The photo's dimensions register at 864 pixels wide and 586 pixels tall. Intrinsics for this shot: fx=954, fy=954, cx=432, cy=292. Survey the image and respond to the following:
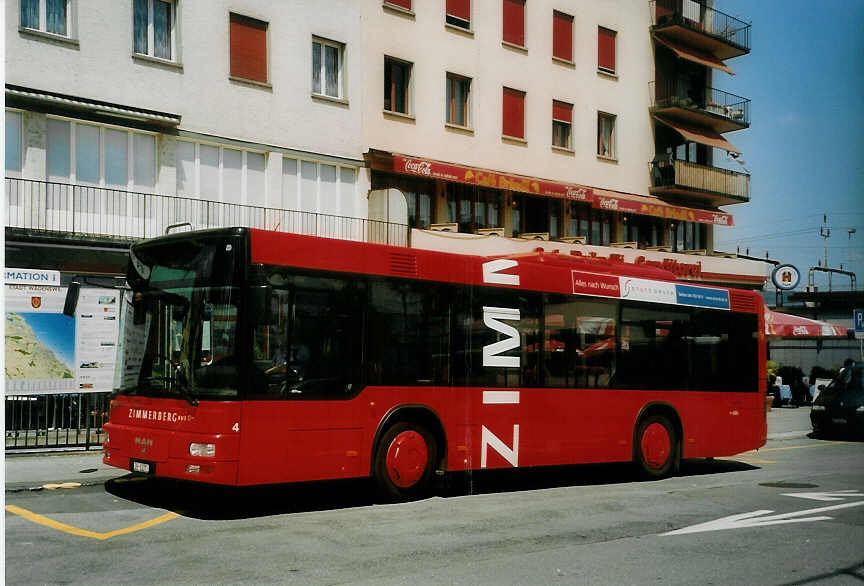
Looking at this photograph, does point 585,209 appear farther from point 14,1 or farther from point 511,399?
point 511,399

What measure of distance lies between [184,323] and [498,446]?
14.7 feet

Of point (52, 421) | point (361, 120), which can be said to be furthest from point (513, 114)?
point (52, 421)

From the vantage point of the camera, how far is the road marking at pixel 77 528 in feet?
28.6

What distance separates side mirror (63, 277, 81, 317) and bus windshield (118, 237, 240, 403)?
5.20m

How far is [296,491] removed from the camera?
12094 millimetres

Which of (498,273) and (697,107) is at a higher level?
(697,107)

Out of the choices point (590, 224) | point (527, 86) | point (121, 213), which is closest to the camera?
point (121, 213)

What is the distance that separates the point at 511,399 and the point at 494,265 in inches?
69.4

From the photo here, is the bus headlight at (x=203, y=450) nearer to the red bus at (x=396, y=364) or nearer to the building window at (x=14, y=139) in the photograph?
the red bus at (x=396, y=364)

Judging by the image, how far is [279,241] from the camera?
10062mm

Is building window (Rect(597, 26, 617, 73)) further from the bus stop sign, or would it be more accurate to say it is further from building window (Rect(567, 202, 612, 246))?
the bus stop sign

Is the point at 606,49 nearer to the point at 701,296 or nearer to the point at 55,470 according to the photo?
the point at 701,296

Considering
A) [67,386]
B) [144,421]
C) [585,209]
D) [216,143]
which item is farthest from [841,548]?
[585,209]

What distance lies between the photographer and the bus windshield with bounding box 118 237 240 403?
31.7 feet
